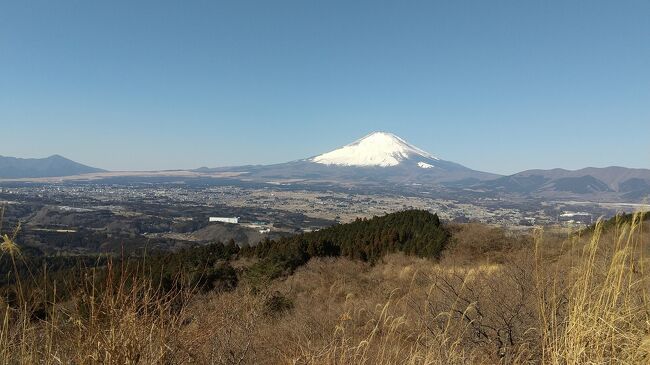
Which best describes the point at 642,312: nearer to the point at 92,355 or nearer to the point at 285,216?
the point at 92,355

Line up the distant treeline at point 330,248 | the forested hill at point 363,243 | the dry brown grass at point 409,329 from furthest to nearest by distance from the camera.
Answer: the forested hill at point 363,243
the distant treeline at point 330,248
the dry brown grass at point 409,329

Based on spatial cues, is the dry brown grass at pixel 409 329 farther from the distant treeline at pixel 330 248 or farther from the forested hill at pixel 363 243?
the forested hill at pixel 363 243

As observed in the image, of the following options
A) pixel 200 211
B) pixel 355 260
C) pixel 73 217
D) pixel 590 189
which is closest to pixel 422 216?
pixel 355 260

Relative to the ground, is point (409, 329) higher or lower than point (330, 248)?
higher

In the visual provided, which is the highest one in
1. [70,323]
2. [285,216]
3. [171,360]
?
[70,323]

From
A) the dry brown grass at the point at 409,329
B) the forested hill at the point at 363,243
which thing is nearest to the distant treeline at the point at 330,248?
the forested hill at the point at 363,243

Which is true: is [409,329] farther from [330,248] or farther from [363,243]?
[330,248]

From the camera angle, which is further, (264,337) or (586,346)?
(264,337)

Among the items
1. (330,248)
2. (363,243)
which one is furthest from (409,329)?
(330,248)
